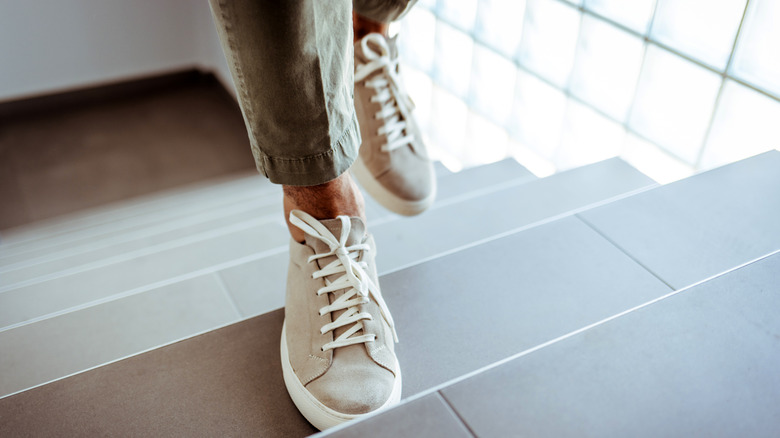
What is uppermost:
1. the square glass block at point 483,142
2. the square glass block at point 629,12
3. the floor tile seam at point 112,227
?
the square glass block at point 629,12

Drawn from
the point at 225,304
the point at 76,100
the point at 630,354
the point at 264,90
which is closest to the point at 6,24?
the point at 76,100

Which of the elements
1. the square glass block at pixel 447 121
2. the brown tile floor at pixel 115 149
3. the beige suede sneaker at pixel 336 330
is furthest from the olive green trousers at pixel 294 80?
the brown tile floor at pixel 115 149

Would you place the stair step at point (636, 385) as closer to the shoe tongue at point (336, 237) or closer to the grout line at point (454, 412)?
the grout line at point (454, 412)

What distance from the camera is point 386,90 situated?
3.91 feet

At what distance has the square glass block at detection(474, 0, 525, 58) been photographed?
204 cm

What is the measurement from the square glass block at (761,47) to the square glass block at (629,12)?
0.27 meters

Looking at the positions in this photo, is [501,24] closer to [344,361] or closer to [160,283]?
[160,283]

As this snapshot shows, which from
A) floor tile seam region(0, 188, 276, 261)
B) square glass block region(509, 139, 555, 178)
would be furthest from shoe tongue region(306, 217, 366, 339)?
floor tile seam region(0, 188, 276, 261)

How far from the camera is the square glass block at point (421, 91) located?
2699 mm

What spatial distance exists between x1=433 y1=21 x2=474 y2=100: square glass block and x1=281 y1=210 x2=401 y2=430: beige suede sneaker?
5.16 ft

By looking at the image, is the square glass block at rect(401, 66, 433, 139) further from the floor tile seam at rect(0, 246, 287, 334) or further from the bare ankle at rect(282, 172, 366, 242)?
the bare ankle at rect(282, 172, 366, 242)

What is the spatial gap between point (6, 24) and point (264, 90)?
12.9ft

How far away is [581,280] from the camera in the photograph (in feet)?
3.28

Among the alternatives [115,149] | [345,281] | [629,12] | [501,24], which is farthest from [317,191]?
[115,149]
